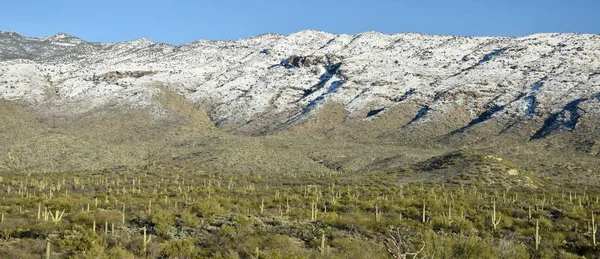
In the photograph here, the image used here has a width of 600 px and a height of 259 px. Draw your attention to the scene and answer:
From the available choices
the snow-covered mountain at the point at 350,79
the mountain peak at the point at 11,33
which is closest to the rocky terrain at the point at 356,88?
the snow-covered mountain at the point at 350,79

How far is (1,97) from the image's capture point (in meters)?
100

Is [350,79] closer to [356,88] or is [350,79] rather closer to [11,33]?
[356,88]

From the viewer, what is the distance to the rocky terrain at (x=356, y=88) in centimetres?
8493

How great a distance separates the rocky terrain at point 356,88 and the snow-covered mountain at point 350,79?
0.91 ft

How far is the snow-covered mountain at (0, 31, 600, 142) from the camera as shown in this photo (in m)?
92.1

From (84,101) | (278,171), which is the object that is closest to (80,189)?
(278,171)

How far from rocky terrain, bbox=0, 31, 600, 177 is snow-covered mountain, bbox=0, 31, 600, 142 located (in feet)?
Answer: 0.91

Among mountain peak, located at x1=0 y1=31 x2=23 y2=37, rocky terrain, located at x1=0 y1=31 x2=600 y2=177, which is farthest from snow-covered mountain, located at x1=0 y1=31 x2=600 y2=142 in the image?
mountain peak, located at x1=0 y1=31 x2=23 y2=37

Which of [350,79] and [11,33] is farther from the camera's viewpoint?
[11,33]

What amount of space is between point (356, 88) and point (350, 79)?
17.2ft

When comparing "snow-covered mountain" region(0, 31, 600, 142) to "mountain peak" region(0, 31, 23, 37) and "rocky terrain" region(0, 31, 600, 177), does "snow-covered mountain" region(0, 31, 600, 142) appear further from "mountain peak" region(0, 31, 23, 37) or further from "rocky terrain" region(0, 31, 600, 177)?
"mountain peak" region(0, 31, 23, 37)

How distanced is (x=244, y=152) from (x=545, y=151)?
38726 millimetres

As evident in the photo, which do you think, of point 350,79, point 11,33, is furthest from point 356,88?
point 11,33

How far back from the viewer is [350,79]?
382ft
